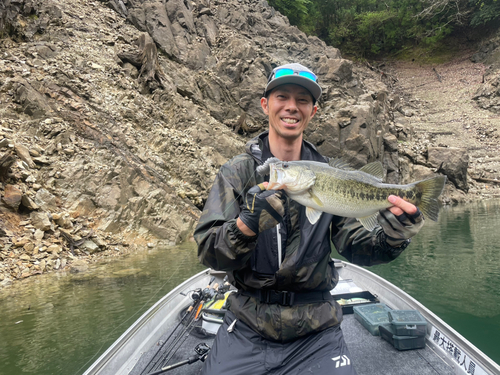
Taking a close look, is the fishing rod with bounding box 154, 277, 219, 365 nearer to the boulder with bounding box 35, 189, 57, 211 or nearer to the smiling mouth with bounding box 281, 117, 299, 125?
the smiling mouth with bounding box 281, 117, 299, 125

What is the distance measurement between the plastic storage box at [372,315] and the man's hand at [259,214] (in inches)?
122

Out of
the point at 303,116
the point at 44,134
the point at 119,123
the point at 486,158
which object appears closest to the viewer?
the point at 303,116

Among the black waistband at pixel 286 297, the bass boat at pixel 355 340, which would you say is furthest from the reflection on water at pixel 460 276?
the black waistband at pixel 286 297

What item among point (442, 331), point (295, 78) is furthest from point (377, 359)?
point (295, 78)

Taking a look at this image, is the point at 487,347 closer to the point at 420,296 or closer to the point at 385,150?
the point at 420,296

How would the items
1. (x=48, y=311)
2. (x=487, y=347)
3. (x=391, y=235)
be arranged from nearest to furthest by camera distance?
(x=391, y=235)
(x=487, y=347)
(x=48, y=311)

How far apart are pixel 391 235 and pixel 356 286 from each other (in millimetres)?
3935

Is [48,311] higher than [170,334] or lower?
lower

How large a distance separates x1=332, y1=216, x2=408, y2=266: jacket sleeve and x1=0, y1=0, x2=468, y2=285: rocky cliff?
34.0 ft

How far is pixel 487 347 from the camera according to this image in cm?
600

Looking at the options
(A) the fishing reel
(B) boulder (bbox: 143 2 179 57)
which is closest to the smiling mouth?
(A) the fishing reel

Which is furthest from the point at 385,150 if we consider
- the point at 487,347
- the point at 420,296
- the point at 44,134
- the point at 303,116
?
the point at 303,116

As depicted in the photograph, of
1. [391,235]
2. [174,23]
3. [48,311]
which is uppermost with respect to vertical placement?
[174,23]

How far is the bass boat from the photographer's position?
348 centimetres
